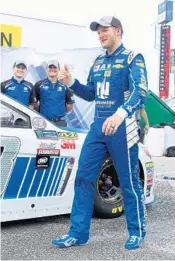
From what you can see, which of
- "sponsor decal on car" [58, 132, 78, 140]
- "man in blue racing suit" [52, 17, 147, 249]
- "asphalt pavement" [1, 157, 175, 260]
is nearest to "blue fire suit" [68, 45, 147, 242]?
"man in blue racing suit" [52, 17, 147, 249]

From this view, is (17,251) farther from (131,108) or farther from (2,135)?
(131,108)

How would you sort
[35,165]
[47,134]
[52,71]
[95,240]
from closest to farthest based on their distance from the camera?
[95,240], [35,165], [47,134], [52,71]

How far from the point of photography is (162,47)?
34.8 metres

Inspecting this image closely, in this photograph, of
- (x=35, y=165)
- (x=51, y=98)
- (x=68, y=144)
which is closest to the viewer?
(x=35, y=165)

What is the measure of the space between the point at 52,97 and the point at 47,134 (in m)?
2.26

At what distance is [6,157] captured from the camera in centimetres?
412

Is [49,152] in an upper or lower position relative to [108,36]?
lower

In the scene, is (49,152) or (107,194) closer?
(49,152)

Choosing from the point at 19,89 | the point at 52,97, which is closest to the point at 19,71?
the point at 19,89

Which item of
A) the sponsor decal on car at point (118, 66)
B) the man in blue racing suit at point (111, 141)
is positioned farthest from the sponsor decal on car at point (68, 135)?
the sponsor decal on car at point (118, 66)

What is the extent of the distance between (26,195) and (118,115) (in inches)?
49.8

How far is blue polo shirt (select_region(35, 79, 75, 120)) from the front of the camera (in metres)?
6.62

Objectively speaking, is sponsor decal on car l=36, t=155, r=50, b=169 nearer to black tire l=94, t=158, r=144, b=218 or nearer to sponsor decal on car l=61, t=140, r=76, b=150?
sponsor decal on car l=61, t=140, r=76, b=150

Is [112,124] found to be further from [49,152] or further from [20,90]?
[20,90]
